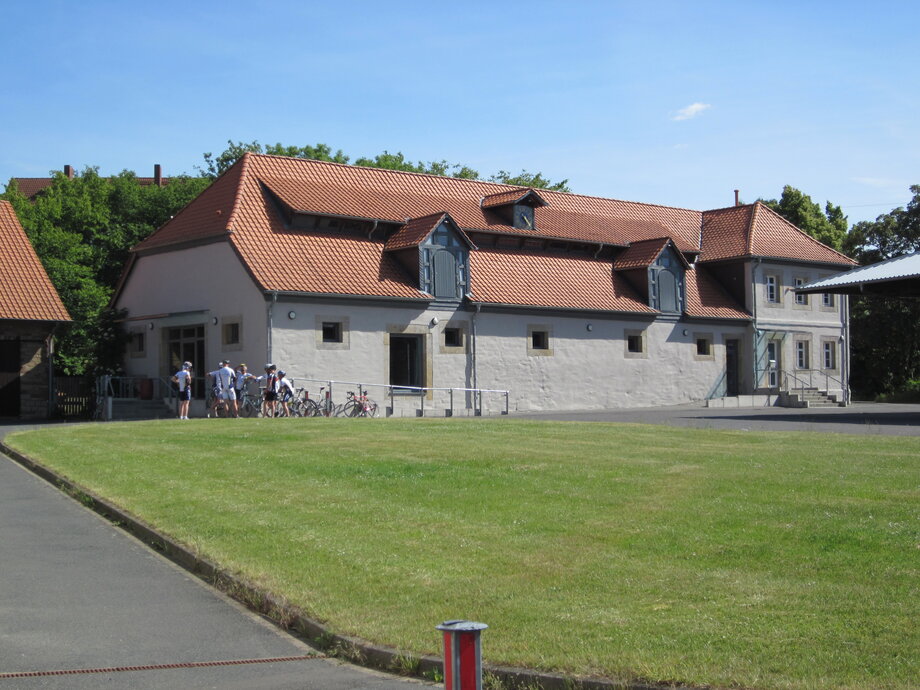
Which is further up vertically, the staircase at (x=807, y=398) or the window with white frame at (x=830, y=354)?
the window with white frame at (x=830, y=354)

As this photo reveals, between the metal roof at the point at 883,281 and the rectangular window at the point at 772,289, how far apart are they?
467 inches

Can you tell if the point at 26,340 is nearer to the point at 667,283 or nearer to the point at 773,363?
the point at 667,283

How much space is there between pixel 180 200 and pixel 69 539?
37.4 metres

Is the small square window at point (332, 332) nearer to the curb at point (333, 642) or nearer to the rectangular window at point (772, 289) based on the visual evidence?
the rectangular window at point (772, 289)

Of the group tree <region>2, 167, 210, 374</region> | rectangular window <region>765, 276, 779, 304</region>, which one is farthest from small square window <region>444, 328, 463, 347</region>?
rectangular window <region>765, 276, 779, 304</region>

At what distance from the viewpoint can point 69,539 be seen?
37.9 ft

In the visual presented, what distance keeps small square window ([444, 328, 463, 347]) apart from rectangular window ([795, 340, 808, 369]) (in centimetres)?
1720

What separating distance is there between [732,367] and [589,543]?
121 feet

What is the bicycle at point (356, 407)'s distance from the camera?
32.9 metres

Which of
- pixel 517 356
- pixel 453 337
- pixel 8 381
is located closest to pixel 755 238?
pixel 517 356

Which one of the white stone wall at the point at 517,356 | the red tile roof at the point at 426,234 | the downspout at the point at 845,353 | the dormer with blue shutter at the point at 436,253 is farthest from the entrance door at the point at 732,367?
the dormer with blue shutter at the point at 436,253

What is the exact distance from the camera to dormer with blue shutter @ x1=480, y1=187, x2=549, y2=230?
1576 inches

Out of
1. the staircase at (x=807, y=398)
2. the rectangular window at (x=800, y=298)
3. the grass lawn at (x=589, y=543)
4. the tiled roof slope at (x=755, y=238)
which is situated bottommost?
the grass lawn at (x=589, y=543)

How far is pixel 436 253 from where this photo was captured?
35938 millimetres
